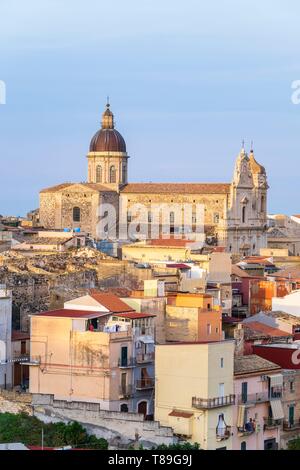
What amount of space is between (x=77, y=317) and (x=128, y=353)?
1.67 m

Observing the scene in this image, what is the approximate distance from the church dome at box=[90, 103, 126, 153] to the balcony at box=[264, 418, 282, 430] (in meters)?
54.6

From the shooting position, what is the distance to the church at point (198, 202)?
8312 cm

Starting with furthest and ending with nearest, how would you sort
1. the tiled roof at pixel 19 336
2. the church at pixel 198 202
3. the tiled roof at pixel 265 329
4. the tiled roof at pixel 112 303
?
the church at pixel 198 202
the tiled roof at pixel 265 329
the tiled roof at pixel 19 336
the tiled roof at pixel 112 303

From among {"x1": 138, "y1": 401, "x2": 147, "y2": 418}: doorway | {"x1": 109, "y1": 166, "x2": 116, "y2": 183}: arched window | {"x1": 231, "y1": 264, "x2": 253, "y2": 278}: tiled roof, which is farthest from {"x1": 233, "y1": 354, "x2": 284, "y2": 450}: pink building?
{"x1": 109, "y1": 166, "x2": 116, "y2": 183}: arched window

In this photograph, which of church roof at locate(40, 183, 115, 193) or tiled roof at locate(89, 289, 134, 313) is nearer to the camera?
tiled roof at locate(89, 289, 134, 313)

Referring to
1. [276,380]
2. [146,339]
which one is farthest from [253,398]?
[146,339]

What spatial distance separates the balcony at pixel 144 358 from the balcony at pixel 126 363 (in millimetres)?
174

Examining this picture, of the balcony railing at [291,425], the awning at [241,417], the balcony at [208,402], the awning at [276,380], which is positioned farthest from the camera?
the balcony railing at [291,425]

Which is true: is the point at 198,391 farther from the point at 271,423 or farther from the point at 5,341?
the point at 5,341

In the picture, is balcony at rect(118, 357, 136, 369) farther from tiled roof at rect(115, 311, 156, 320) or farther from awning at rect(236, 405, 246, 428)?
awning at rect(236, 405, 246, 428)

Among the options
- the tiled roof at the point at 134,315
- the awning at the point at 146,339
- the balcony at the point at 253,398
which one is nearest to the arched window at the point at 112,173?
the tiled roof at the point at 134,315

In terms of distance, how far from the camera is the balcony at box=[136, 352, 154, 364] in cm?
3828

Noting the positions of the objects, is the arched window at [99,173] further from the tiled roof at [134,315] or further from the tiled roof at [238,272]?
the tiled roof at [134,315]
